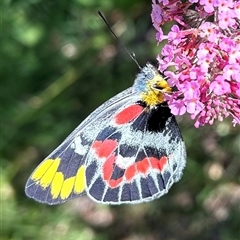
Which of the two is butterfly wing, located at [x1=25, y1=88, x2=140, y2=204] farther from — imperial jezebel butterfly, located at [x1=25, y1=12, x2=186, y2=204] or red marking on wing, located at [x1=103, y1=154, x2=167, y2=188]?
red marking on wing, located at [x1=103, y1=154, x2=167, y2=188]

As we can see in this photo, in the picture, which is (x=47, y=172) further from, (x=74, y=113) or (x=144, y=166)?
(x=74, y=113)

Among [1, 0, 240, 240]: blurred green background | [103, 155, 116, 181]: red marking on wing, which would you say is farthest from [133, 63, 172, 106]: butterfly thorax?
[1, 0, 240, 240]: blurred green background

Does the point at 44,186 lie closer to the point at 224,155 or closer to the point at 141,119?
the point at 141,119

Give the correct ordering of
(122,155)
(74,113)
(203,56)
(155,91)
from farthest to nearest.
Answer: (74,113) → (122,155) → (155,91) → (203,56)

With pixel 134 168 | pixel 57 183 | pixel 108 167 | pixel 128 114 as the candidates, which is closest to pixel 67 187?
pixel 57 183

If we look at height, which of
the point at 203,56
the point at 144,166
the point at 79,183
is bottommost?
the point at 144,166

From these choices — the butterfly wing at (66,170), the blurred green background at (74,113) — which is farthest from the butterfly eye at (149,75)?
the blurred green background at (74,113)
